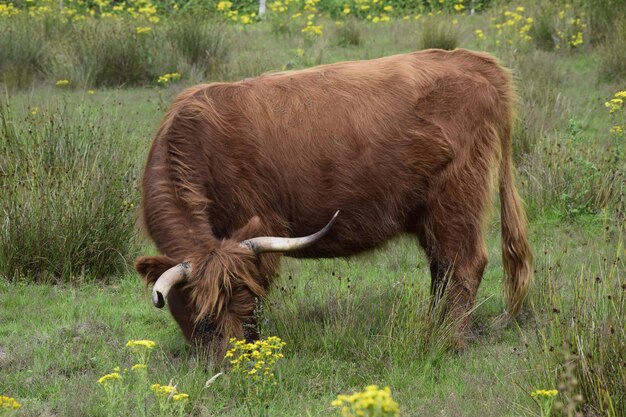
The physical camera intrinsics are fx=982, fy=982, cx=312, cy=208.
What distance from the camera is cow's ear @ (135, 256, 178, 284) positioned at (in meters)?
4.99

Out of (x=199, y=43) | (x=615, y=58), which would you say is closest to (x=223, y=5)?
(x=199, y=43)

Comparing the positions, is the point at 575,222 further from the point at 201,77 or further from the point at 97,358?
the point at 201,77

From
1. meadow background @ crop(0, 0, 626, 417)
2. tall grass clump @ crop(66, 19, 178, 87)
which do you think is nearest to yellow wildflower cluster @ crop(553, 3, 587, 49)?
meadow background @ crop(0, 0, 626, 417)

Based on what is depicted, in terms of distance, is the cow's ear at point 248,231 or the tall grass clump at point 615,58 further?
the tall grass clump at point 615,58

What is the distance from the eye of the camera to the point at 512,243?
20.0ft

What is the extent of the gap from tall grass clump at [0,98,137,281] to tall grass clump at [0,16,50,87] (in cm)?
526

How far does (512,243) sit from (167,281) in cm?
237

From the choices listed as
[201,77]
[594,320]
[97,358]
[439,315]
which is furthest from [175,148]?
[201,77]

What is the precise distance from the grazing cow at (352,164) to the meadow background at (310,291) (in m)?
0.35

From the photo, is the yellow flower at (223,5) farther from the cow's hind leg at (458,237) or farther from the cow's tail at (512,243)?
the cow's hind leg at (458,237)

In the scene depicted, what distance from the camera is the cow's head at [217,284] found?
489cm

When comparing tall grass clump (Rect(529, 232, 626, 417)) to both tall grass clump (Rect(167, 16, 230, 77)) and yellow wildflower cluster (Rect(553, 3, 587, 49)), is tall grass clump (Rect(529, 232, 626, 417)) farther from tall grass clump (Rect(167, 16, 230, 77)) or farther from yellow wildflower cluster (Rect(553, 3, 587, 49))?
yellow wildflower cluster (Rect(553, 3, 587, 49))

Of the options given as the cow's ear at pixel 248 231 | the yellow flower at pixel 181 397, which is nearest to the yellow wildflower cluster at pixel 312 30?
the cow's ear at pixel 248 231

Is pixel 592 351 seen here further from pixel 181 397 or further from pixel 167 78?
pixel 167 78
